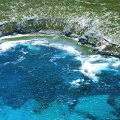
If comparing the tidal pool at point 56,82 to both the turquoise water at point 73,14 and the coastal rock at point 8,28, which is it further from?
the turquoise water at point 73,14

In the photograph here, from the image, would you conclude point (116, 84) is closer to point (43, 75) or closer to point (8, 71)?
point (43, 75)

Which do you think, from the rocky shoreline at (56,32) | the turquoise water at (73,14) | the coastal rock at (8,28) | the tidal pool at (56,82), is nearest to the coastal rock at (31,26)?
the rocky shoreline at (56,32)

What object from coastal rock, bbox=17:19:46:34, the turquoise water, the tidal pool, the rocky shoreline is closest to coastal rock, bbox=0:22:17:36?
the rocky shoreline

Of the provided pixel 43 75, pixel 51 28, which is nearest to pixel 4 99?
pixel 43 75

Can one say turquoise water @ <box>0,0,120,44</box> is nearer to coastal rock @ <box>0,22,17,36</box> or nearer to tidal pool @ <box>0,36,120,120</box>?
coastal rock @ <box>0,22,17,36</box>

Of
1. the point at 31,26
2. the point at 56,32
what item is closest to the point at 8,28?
the point at 31,26
